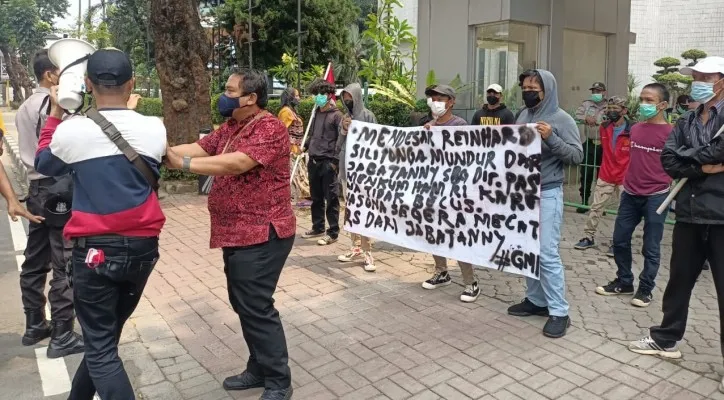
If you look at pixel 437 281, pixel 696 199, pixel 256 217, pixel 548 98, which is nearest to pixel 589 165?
pixel 437 281

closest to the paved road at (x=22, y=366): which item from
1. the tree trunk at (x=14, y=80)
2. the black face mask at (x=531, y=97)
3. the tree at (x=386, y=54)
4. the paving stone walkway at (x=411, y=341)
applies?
the paving stone walkway at (x=411, y=341)

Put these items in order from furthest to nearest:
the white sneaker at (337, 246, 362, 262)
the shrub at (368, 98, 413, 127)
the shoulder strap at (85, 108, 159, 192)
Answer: the shrub at (368, 98, 413, 127), the white sneaker at (337, 246, 362, 262), the shoulder strap at (85, 108, 159, 192)

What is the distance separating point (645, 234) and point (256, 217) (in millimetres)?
3592

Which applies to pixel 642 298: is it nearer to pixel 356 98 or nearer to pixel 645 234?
pixel 645 234

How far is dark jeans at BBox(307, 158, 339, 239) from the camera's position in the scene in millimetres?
7520

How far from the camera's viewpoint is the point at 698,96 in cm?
402

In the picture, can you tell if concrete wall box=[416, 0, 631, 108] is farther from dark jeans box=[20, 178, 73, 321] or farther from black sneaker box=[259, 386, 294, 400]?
black sneaker box=[259, 386, 294, 400]

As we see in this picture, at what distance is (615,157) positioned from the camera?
23.7 ft

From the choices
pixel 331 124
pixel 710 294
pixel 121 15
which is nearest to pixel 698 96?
pixel 710 294

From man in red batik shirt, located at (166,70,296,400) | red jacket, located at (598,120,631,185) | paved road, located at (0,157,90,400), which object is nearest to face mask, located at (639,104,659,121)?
red jacket, located at (598,120,631,185)

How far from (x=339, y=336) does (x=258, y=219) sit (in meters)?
1.61

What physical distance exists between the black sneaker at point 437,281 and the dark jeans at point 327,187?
204 centimetres

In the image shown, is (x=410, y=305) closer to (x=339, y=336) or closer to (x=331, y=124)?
(x=339, y=336)

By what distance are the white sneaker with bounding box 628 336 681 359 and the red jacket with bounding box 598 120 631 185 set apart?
309 centimetres
